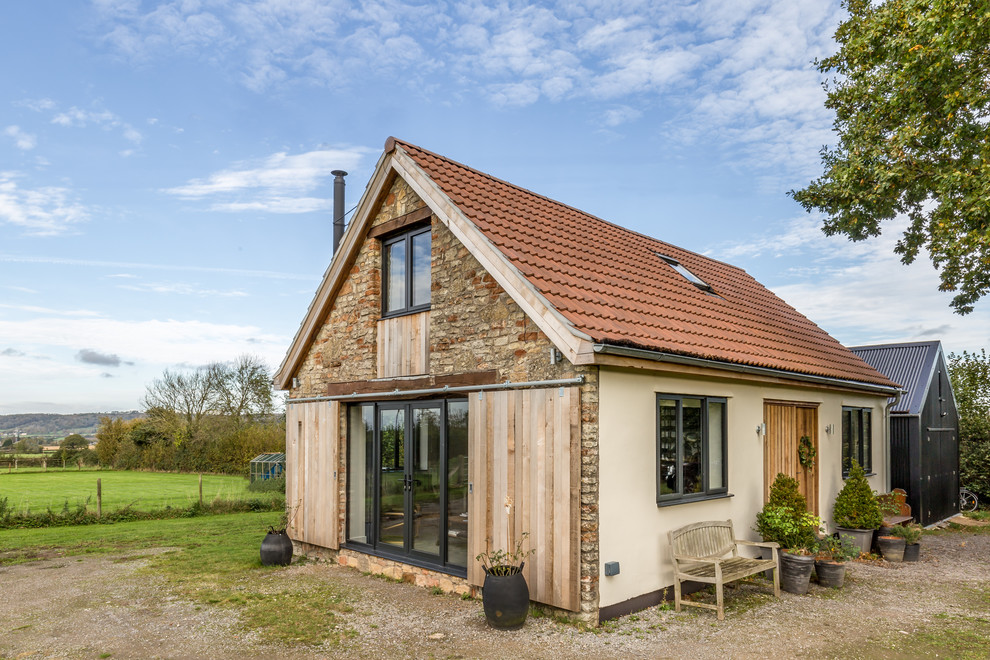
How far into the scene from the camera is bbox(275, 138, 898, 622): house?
746cm

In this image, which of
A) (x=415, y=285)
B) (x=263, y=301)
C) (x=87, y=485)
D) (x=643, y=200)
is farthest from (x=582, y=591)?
(x=87, y=485)

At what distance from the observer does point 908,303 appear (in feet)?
61.4

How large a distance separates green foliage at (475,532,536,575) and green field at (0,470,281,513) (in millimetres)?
14161

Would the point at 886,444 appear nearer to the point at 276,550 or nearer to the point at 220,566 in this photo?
the point at 276,550

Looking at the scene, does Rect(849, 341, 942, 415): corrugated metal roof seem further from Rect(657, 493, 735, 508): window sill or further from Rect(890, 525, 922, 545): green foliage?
Rect(657, 493, 735, 508): window sill

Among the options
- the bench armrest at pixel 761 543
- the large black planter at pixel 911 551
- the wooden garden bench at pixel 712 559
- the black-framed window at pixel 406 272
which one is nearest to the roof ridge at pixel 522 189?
the black-framed window at pixel 406 272

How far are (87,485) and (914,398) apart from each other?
104ft

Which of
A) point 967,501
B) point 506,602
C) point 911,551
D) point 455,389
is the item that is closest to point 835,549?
point 911,551

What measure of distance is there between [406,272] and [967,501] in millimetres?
19089

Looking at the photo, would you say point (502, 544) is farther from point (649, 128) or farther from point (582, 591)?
point (649, 128)

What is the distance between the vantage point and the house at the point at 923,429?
15.8m

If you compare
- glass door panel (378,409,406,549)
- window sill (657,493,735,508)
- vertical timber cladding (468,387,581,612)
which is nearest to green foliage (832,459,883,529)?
Answer: window sill (657,493,735,508)

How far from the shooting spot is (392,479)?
398 inches

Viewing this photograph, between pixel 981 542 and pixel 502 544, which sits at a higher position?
pixel 502 544
